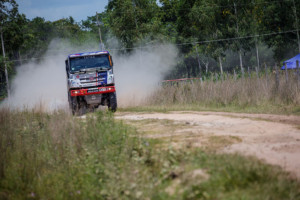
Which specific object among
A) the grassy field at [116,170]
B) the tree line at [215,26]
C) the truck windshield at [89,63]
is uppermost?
the tree line at [215,26]

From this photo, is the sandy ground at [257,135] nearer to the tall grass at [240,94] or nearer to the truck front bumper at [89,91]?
the tall grass at [240,94]

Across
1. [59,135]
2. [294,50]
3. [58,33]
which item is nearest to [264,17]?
[294,50]

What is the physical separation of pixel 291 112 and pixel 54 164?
806 centimetres

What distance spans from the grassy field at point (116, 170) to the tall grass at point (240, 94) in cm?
710

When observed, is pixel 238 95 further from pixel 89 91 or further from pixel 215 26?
pixel 215 26

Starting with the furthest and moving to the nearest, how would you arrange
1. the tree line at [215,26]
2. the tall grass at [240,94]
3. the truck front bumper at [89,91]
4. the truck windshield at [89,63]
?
the tree line at [215,26]
the truck windshield at [89,63]
the truck front bumper at [89,91]
the tall grass at [240,94]

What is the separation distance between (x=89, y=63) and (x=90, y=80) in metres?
0.91

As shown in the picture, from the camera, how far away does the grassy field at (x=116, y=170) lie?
4.69 m

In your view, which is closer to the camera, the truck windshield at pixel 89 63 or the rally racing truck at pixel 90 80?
the rally racing truck at pixel 90 80

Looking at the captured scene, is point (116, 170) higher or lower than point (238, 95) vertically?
lower

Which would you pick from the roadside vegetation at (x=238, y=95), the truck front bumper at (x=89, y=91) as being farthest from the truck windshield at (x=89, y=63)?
the roadside vegetation at (x=238, y=95)

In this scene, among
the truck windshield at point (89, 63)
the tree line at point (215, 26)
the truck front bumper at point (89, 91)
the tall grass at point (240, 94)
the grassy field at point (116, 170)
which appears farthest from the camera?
the tree line at point (215, 26)

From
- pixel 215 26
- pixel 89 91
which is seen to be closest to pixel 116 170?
pixel 89 91

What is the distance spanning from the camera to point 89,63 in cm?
1700
